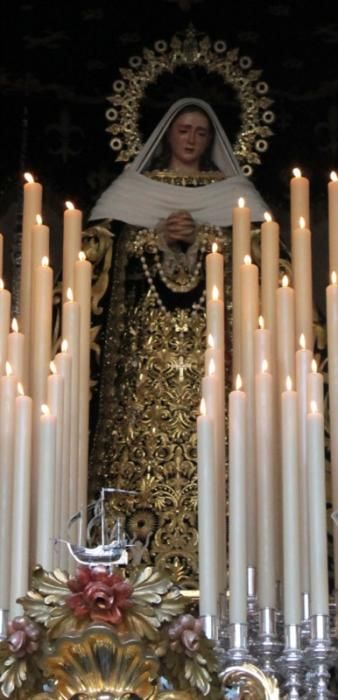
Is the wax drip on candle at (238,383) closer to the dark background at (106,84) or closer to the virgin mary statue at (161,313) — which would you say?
the virgin mary statue at (161,313)

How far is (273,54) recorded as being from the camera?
416cm

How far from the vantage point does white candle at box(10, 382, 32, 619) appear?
8.64ft

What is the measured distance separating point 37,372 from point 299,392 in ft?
1.36

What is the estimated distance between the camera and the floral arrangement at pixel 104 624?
8.32ft

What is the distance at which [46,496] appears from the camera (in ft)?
8.71

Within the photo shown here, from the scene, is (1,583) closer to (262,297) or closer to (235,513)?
(235,513)

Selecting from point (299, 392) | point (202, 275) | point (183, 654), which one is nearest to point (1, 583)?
point (183, 654)

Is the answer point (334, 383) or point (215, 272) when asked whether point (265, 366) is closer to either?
point (334, 383)

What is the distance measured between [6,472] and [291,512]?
427 mm

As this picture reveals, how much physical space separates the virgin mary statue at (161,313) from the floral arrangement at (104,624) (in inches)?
35.6

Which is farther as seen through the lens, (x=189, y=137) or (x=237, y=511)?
(x=189, y=137)

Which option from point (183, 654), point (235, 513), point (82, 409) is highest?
point (82, 409)

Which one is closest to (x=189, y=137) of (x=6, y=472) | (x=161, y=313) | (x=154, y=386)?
(x=161, y=313)

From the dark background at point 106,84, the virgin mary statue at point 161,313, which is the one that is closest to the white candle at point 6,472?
the virgin mary statue at point 161,313
